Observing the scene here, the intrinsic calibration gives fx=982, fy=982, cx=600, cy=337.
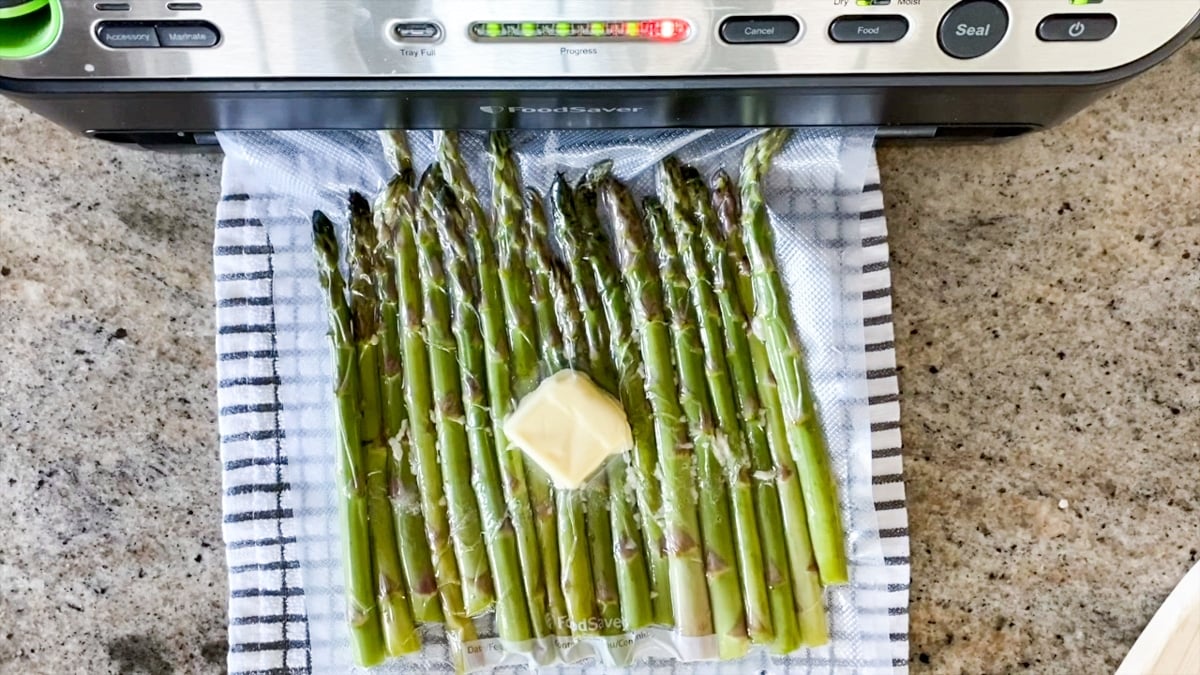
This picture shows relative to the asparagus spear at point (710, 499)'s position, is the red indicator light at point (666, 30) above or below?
above

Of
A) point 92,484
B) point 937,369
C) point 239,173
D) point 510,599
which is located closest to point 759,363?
point 937,369

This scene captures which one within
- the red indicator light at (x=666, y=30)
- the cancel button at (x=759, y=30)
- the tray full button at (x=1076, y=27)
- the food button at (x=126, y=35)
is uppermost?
the food button at (x=126, y=35)

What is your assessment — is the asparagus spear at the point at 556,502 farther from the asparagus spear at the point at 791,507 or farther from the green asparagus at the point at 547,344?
the asparagus spear at the point at 791,507

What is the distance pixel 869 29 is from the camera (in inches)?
23.0

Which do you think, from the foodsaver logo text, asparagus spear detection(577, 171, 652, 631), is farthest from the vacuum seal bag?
the foodsaver logo text

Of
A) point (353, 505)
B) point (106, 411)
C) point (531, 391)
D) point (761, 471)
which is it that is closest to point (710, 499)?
point (761, 471)

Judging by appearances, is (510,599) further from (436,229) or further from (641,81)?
(641,81)

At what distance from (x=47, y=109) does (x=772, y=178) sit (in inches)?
20.4

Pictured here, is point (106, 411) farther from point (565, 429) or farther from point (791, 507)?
point (791, 507)

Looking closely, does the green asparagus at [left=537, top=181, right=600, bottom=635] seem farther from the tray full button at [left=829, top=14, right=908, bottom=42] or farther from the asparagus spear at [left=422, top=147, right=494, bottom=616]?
the tray full button at [left=829, top=14, right=908, bottom=42]

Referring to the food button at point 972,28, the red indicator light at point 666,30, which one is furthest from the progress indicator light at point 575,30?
the food button at point 972,28

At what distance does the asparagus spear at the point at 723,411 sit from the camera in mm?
770

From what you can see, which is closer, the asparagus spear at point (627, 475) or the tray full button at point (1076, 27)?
the tray full button at point (1076, 27)

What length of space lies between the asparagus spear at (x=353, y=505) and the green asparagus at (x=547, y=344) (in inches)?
5.3
